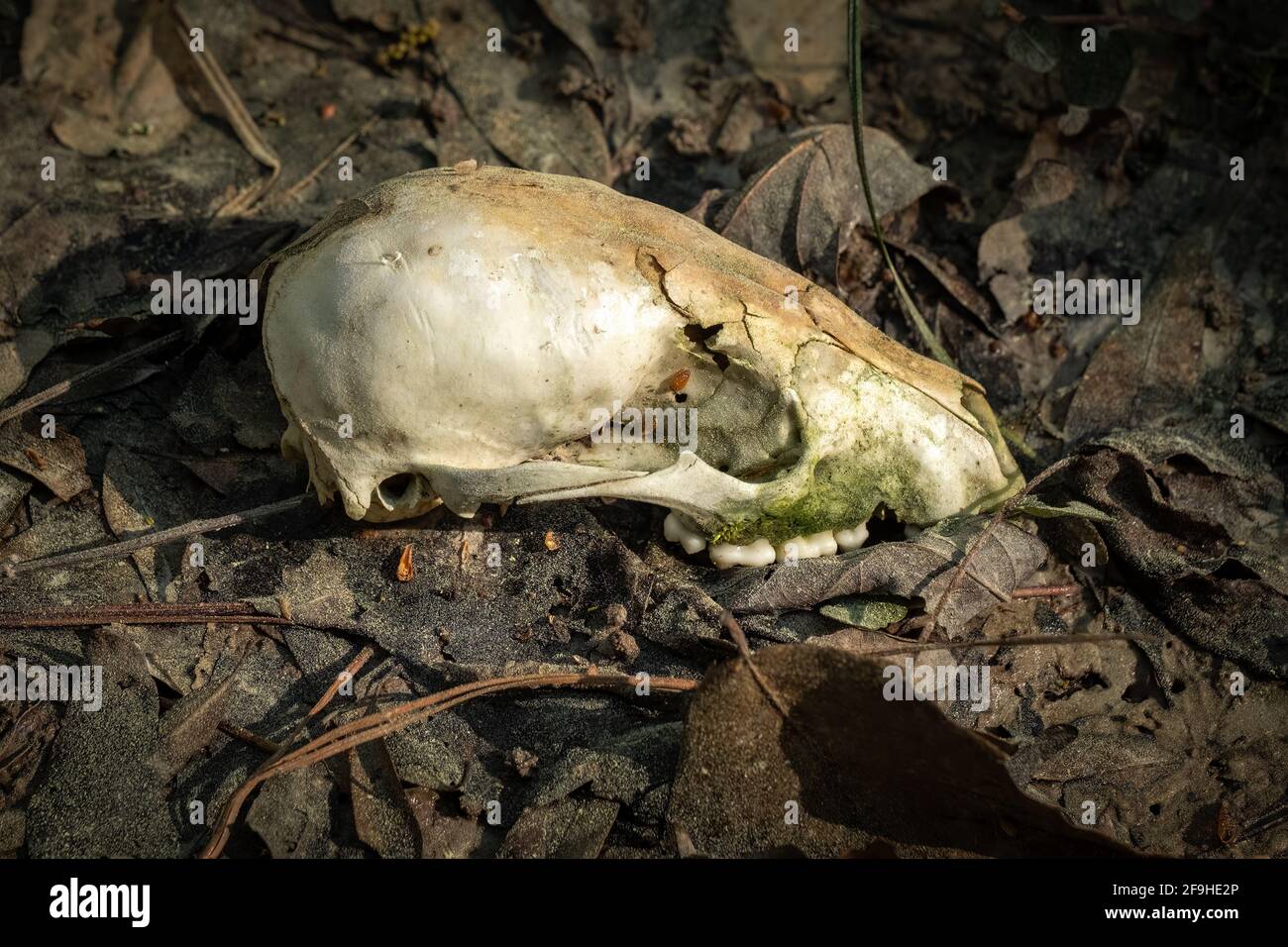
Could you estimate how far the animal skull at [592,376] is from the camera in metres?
3.18

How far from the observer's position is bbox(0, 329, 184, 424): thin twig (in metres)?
3.88

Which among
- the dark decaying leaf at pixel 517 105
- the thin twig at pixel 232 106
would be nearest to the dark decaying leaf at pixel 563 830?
the dark decaying leaf at pixel 517 105

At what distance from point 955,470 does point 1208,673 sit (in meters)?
1.16

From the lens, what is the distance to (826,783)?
304 cm

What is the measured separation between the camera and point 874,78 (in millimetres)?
5340

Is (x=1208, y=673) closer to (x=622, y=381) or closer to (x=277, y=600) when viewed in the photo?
(x=622, y=381)

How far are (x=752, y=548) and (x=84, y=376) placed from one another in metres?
2.63

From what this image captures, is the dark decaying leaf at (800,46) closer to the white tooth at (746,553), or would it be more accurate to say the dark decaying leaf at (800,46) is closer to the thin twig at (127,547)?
the white tooth at (746,553)

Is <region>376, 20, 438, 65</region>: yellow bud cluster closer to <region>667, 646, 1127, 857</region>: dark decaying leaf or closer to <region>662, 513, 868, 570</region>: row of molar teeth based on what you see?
<region>662, 513, 868, 570</region>: row of molar teeth

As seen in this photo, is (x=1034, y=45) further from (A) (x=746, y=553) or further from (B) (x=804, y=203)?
(A) (x=746, y=553)

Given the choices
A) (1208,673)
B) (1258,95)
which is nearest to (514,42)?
(1258,95)

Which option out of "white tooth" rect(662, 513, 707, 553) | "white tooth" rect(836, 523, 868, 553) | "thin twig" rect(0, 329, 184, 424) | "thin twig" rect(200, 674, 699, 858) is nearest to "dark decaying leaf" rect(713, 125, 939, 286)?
"white tooth" rect(836, 523, 868, 553)

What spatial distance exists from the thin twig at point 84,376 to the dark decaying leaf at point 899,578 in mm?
2393

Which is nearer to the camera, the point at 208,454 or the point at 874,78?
the point at 208,454
